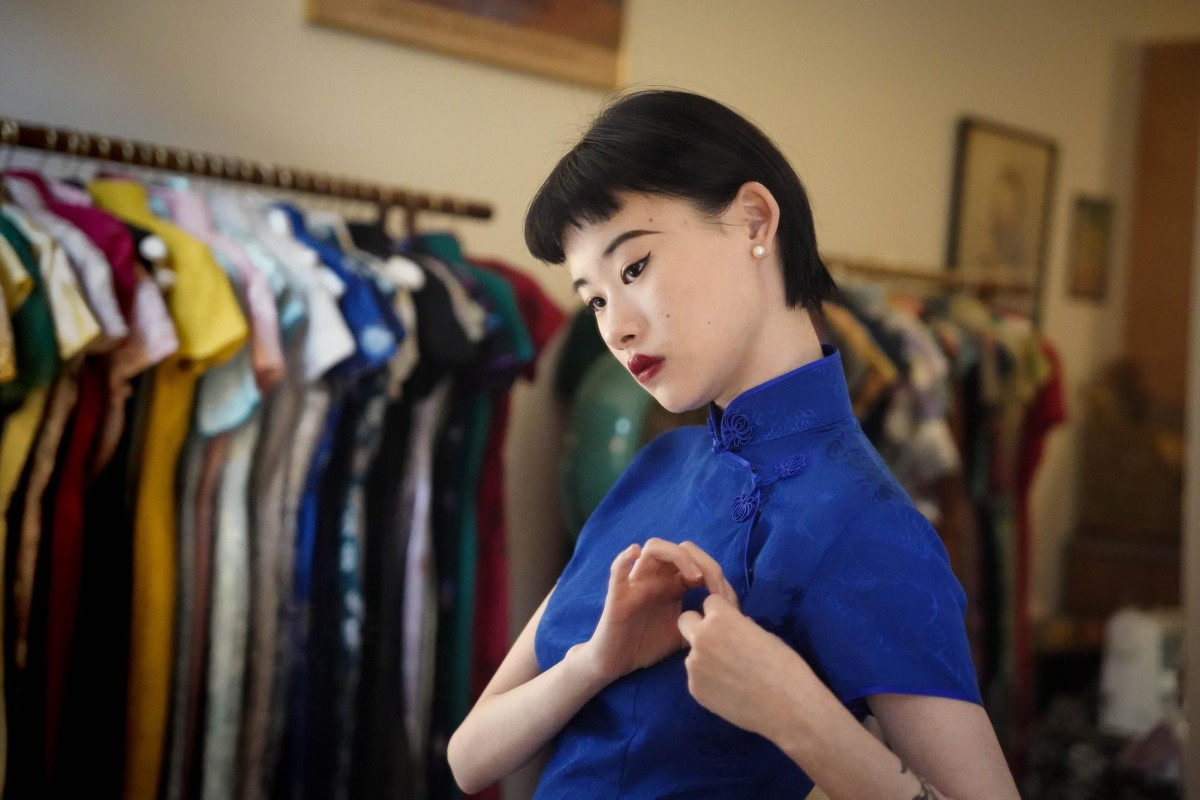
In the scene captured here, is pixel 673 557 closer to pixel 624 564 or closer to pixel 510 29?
pixel 624 564

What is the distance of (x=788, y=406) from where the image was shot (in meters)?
0.90

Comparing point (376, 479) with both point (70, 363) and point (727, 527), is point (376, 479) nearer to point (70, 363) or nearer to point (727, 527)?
point (70, 363)

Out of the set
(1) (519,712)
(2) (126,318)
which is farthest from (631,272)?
(2) (126,318)

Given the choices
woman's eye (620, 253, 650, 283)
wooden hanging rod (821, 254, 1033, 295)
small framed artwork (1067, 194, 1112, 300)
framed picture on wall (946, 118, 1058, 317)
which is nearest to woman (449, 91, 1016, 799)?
woman's eye (620, 253, 650, 283)

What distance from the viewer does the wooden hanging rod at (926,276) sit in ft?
10.0

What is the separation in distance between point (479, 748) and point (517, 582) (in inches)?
66.3

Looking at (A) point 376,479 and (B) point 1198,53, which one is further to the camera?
(B) point 1198,53

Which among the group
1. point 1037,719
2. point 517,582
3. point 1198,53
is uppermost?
point 1198,53

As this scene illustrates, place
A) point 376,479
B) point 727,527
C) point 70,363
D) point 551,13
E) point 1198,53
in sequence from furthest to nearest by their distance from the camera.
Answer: point 1198,53 → point 551,13 → point 376,479 → point 70,363 → point 727,527

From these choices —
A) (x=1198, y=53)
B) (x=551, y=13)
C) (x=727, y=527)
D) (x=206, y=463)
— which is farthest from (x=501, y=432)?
(x=1198, y=53)

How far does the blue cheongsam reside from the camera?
77cm

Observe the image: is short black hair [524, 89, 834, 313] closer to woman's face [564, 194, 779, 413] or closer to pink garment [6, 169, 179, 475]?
woman's face [564, 194, 779, 413]

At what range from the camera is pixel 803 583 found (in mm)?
801

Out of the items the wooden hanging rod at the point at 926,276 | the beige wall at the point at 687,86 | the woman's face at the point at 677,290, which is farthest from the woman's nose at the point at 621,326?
the wooden hanging rod at the point at 926,276
